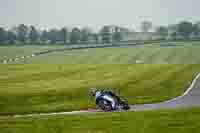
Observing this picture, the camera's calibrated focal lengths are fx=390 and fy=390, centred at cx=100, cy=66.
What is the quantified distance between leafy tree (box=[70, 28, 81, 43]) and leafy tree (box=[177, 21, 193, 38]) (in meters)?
40.6

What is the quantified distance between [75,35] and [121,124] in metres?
138

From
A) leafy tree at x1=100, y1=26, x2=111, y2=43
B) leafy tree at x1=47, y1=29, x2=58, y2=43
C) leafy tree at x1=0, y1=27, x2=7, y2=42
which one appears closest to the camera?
leafy tree at x1=0, y1=27, x2=7, y2=42

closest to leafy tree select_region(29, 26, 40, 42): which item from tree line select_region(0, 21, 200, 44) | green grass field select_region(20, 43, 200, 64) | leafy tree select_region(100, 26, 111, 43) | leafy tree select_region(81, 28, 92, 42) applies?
tree line select_region(0, 21, 200, 44)

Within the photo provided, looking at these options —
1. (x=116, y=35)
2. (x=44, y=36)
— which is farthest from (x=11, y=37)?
(x=116, y=35)

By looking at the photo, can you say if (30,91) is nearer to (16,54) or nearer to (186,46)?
(16,54)

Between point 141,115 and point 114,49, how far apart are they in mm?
85388

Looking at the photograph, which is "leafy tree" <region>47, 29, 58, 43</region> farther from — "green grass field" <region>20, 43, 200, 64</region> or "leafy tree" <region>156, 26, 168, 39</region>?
"green grass field" <region>20, 43, 200, 64</region>

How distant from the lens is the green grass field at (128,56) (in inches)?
3482

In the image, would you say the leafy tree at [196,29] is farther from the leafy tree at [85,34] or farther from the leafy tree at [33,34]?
the leafy tree at [33,34]

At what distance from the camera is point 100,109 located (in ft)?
82.2

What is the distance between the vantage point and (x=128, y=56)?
94.1m

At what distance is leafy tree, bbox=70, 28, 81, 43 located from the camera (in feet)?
487

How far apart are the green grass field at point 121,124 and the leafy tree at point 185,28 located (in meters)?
139

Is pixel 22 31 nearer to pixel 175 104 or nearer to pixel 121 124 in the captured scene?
pixel 175 104
